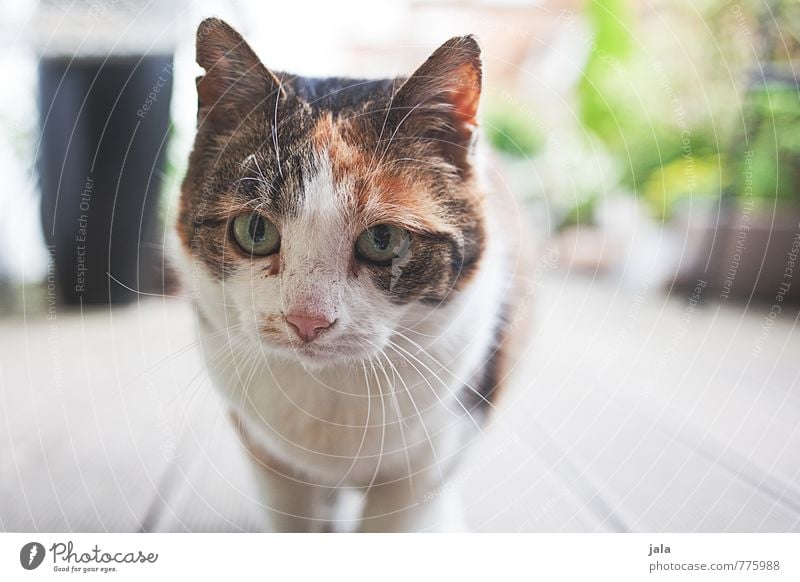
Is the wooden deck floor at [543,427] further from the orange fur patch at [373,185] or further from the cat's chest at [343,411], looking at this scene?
the orange fur patch at [373,185]

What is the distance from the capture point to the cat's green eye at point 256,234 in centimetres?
49

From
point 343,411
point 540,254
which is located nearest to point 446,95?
point 540,254

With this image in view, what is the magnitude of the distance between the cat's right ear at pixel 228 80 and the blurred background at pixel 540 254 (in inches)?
0.9

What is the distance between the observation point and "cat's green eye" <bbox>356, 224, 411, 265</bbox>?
1.60ft

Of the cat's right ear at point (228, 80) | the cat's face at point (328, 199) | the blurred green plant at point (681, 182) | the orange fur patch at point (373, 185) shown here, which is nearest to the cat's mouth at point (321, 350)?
the cat's face at point (328, 199)

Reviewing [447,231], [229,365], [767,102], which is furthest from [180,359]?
[767,102]

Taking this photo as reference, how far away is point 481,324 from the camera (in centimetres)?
58

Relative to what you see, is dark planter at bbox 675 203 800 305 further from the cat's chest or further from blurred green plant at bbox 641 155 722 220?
the cat's chest

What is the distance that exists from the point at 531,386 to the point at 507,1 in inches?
15.9

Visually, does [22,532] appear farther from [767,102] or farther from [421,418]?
[767,102]

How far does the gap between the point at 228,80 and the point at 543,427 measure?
479 millimetres

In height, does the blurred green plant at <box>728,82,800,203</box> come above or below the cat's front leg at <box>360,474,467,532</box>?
above

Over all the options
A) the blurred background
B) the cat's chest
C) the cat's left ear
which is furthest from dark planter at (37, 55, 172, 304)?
the cat's left ear

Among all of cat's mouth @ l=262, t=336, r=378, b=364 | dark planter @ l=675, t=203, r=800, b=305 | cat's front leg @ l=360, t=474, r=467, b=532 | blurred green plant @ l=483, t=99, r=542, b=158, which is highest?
blurred green plant @ l=483, t=99, r=542, b=158
